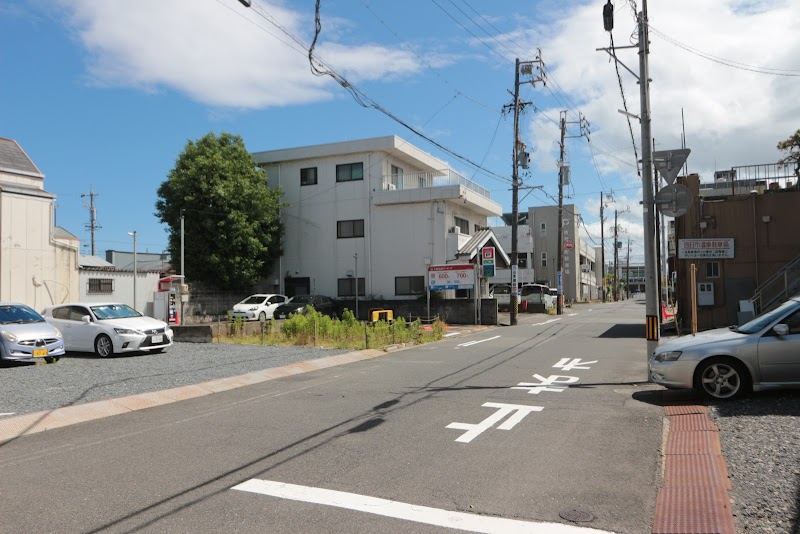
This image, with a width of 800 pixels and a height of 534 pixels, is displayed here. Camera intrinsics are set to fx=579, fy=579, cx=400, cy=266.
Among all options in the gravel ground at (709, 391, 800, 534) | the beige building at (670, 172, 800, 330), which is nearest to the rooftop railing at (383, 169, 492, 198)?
the beige building at (670, 172, 800, 330)

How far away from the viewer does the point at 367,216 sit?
3356cm

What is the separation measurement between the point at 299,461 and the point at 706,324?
62.7 ft

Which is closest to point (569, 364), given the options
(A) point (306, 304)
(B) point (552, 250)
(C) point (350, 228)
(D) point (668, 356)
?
(D) point (668, 356)

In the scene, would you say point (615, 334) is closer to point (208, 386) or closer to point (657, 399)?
point (657, 399)

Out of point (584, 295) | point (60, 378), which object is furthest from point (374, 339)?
point (584, 295)

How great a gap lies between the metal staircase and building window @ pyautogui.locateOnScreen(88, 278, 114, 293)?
27.4 metres

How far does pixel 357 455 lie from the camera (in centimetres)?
607

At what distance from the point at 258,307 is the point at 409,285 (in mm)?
8463

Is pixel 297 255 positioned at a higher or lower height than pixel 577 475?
higher

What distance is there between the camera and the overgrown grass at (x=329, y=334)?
1778 centimetres

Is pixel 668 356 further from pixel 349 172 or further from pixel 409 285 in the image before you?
pixel 349 172

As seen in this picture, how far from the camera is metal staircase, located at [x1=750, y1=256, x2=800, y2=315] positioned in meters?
18.4

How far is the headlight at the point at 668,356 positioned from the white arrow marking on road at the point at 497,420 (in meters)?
2.02

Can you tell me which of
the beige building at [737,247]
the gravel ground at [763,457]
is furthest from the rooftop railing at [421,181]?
the gravel ground at [763,457]
